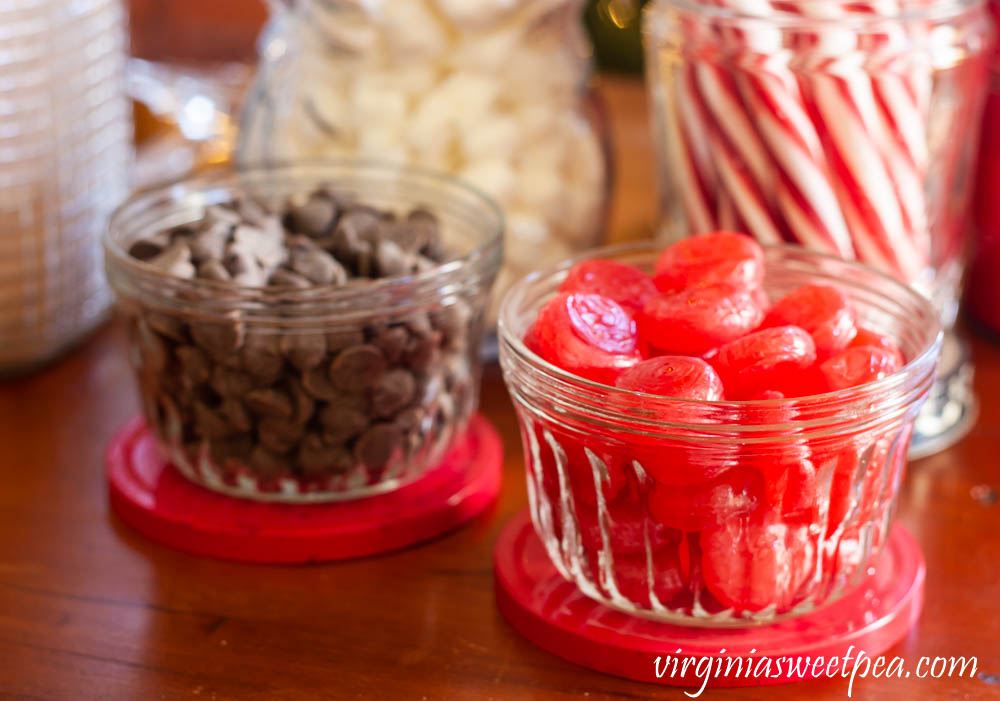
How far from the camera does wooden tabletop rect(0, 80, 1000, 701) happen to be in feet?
1.97

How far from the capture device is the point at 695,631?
61cm

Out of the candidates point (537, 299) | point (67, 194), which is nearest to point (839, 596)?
point (537, 299)

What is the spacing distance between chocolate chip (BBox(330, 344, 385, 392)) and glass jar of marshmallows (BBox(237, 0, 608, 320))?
23cm

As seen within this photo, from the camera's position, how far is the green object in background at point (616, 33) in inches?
48.9

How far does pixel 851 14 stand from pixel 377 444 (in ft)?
1.29

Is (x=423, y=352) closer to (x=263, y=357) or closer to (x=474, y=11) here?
(x=263, y=357)

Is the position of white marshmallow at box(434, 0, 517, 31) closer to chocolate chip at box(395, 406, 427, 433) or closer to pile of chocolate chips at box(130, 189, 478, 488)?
Result: pile of chocolate chips at box(130, 189, 478, 488)

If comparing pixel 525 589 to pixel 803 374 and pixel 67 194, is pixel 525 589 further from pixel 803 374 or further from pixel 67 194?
pixel 67 194

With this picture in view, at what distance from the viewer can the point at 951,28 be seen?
77 centimetres

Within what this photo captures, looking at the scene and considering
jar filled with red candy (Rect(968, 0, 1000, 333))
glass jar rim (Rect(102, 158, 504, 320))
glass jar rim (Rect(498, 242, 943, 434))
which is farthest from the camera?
jar filled with red candy (Rect(968, 0, 1000, 333))

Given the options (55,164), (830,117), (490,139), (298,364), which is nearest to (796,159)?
(830,117)

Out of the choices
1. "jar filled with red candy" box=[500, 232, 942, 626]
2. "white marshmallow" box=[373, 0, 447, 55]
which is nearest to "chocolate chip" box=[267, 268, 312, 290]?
"jar filled with red candy" box=[500, 232, 942, 626]

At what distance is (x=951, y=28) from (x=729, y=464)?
0.38 meters

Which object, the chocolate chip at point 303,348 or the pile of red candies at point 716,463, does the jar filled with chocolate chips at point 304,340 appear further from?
the pile of red candies at point 716,463
